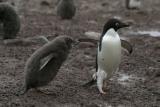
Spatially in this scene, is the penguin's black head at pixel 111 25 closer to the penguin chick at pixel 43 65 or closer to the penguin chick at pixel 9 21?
the penguin chick at pixel 43 65

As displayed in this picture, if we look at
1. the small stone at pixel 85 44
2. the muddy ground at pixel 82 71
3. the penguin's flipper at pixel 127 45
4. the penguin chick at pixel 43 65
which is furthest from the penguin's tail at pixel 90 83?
the small stone at pixel 85 44

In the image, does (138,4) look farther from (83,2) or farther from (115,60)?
(115,60)

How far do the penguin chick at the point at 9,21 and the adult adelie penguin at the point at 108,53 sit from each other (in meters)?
3.34

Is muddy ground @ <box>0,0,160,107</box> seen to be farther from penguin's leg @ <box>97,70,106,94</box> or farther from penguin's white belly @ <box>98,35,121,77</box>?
penguin's white belly @ <box>98,35,121,77</box>

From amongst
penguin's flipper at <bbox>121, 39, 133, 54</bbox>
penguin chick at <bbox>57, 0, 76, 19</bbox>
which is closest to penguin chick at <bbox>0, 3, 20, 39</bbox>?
penguin's flipper at <bbox>121, 39, 133, 54</bbox>

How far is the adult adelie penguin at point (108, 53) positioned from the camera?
20.2 ft

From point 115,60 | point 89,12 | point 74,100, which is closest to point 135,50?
point 115,60

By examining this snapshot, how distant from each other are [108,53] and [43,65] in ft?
2.82

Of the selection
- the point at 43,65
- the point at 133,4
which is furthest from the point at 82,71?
the point at 133,4

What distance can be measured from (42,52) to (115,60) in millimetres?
914

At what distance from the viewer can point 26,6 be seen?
14.9 m

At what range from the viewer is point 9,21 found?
30.9 feet

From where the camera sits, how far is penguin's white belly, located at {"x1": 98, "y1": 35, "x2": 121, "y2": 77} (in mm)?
6152

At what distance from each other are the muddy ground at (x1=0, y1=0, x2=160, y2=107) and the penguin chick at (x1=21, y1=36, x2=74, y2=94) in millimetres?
164
